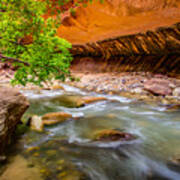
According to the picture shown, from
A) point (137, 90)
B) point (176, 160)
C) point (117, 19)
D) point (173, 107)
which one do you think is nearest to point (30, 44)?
point (176, 160)

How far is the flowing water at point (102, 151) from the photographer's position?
4.85ft

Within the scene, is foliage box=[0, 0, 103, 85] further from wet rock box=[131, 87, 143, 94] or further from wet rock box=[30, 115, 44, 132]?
wet rock box=[131, 87, 143, 94]

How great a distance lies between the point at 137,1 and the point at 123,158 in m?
9.25

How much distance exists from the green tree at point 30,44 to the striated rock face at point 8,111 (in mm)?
417

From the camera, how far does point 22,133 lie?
2178 millimetres

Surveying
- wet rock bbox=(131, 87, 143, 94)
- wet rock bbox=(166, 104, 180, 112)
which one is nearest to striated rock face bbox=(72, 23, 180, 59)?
wet rock bbox=(131, 87, 143, 94)

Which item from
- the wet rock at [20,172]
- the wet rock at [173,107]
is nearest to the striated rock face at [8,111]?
the wet rock at [20,172]

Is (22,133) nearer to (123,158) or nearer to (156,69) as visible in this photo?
(123,158)

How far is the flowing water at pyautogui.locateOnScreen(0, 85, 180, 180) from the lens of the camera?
4.85 feet

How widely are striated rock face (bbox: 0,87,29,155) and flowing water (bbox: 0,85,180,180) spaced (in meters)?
0.24

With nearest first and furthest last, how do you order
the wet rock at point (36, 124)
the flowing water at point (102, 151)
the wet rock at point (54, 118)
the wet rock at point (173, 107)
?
the flowing water at point (102, 151) < the wet rock at point (36, 124) < the wet rock at point (54, 118) < the wet rock at point (173, 107)

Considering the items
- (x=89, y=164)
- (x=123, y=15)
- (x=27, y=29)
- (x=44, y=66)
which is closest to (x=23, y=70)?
(x=44, y=66)

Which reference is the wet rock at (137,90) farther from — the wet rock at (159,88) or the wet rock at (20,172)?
the wet rock at (20,172)

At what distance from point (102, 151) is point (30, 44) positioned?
8.38 ft
